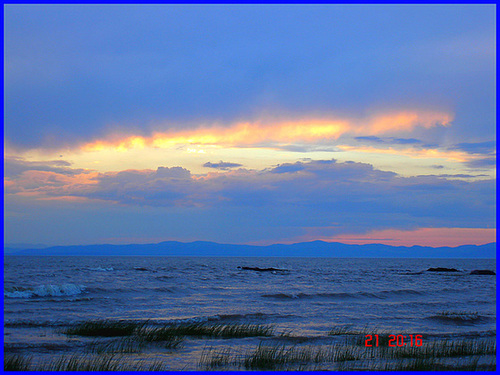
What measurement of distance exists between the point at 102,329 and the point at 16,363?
6.60m

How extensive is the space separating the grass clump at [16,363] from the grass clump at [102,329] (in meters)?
4.86

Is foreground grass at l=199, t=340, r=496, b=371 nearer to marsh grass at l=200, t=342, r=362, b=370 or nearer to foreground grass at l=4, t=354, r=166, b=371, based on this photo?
marsh grass at l=200, t=342, r=362, b=370

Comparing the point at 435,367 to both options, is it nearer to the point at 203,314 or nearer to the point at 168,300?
the point at 203,314

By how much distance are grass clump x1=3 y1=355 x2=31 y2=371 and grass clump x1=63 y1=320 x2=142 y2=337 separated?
15.9ft

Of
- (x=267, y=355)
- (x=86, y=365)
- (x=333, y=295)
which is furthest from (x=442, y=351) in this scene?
(x=333, y=295)

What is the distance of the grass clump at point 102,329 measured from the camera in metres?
18.4

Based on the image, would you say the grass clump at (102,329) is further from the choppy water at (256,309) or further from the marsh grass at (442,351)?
the marsh grass at (442,351)

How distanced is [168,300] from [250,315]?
10.3 m

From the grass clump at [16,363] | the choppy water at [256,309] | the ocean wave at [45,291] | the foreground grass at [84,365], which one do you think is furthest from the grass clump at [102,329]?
the ocean wave at [45,291]

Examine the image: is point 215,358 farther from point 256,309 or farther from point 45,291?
point 45,291

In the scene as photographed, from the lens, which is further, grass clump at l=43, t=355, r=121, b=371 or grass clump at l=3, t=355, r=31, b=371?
grass clump at l=43, t=355, r=121, b=371

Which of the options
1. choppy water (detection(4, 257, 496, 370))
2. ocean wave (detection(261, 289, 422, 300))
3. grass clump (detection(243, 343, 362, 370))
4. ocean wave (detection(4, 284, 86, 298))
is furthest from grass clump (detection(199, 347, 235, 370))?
ocean wave (detection(4, 284, 86, 298))

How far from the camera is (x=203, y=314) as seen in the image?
25547mm

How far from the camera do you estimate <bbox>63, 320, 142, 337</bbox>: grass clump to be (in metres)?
18.4
